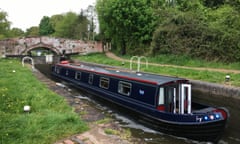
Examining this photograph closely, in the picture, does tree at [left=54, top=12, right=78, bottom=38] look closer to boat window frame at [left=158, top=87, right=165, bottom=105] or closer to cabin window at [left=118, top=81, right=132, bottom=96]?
cabin window at [left=118, top=81, right=132, bottom=96]

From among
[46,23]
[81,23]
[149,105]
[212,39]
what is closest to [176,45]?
[212,39]

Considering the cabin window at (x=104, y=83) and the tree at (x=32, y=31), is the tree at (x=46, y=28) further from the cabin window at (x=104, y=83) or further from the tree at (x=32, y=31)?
the cabin window at (x=104, y=83)

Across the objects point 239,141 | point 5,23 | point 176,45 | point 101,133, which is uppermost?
point 5,23

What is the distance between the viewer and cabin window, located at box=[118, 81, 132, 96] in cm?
798

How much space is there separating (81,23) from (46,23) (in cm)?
2666

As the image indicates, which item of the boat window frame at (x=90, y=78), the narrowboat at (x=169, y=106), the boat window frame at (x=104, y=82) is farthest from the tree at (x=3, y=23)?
the narrowboat at (x=169, y=106)

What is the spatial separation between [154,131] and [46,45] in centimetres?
2734

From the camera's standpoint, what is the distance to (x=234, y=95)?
947cm

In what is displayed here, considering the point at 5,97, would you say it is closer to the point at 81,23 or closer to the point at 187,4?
the point at 187,4

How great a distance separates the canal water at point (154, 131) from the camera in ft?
19.7

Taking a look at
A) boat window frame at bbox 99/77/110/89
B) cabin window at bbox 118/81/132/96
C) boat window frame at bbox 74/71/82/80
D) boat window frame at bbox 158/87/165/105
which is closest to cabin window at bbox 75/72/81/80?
boat window frame at bbox 74/71/82/80

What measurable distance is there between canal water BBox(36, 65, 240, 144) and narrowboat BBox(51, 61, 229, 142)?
0.23 m

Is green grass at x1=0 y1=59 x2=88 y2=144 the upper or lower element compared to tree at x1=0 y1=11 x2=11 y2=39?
lower

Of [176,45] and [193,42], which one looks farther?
[176,45]
